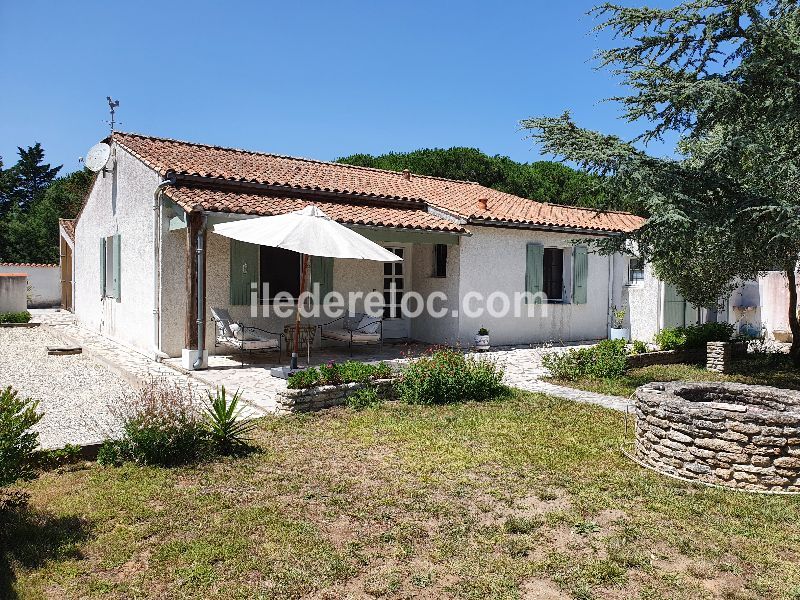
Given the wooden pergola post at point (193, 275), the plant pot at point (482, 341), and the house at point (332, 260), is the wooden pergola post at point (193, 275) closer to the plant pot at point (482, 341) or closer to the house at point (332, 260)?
the house at point (332, 260)

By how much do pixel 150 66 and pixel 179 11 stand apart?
3686 millimetres

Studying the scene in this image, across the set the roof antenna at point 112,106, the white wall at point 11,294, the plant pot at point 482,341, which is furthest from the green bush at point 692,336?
the white wall at point 11,294

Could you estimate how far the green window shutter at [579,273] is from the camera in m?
16.2

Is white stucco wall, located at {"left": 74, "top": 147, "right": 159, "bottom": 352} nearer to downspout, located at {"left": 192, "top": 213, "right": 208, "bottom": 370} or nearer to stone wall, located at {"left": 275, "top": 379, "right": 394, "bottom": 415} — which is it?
downspout, located at {"left": 192, "top": 213, "right": 208, "bottom": 370}

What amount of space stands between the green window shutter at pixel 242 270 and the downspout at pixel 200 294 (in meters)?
1.49

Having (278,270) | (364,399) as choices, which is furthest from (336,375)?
(278,270)

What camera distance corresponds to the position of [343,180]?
15.5m

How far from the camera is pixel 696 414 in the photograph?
534 centimetres

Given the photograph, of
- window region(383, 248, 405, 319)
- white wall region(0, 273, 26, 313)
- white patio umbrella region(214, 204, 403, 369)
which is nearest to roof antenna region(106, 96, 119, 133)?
window region(383, 248, 405, 319)

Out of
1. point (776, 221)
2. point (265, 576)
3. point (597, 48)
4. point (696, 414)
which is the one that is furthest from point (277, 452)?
point (597, 48)

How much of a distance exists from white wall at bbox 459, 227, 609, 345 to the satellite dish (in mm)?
9633

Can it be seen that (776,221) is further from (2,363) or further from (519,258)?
(2,363)

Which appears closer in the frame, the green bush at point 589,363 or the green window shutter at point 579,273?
the green bush at point 589,363

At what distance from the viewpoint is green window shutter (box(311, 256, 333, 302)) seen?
507 inches
